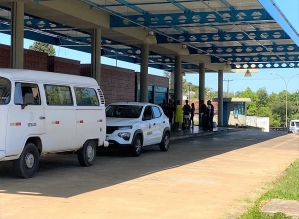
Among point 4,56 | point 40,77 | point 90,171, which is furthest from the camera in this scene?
point 4,56

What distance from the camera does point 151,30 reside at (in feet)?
82.2

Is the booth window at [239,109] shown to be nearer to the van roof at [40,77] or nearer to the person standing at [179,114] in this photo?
the person standing at [179,114]

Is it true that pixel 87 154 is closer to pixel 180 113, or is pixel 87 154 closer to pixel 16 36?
pixel 16 36

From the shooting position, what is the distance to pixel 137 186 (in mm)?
10734

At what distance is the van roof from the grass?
5.66 m

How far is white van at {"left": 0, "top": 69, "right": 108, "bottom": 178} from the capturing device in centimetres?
1060

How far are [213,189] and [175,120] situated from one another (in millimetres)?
21572

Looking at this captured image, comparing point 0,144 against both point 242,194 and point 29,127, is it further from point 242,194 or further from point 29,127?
point 242,194

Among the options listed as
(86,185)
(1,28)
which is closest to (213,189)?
(86,185)

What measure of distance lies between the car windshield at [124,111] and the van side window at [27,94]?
20.3 feet

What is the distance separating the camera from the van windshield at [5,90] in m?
10.6

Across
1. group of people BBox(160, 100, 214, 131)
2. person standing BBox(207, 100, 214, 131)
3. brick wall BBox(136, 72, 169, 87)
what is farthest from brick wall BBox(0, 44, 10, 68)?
brick wall BBox(136, 72, 169, 87)

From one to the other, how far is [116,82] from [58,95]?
58.3 feet

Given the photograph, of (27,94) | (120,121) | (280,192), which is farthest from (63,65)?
(280,192)
